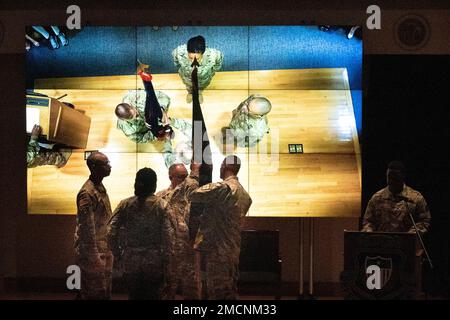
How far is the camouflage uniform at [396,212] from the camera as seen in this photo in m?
6.58

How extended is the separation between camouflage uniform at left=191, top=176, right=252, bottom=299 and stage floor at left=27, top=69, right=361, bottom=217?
28.5 inches

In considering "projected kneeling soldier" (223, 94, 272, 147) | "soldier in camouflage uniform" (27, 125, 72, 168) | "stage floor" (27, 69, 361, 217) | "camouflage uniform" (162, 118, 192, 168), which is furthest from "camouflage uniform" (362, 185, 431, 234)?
"soldier in camouflage uniform" (27, 125, 72, 168)

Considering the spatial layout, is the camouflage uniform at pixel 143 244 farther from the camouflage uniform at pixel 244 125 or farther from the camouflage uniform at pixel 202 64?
the camouflage uniform at pixel 202 64

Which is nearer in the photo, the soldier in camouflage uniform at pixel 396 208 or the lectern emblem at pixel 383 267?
the lectern emblem at pixel 383 267

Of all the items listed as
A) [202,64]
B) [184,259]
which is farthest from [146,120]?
[184,259]

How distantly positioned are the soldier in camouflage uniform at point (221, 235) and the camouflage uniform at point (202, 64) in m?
1.15

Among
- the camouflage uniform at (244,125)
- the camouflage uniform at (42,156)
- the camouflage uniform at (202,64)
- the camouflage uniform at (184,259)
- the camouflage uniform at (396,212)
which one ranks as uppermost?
the camouflage uniform at (202,64)

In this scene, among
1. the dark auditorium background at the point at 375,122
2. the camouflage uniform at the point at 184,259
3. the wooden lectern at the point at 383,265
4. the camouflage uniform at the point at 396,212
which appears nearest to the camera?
the wooden lectern at the point at 383,265

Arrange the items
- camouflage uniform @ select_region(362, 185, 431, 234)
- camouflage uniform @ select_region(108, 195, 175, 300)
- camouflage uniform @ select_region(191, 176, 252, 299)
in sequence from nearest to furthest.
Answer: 1. camouflage uniform @ select_region(108, 195, 175, 300)
2. camouflage uniform @ select_region(191, 176, 252, 299)
3. camouflage uniform @ select_region(362, 185, 431, 234)

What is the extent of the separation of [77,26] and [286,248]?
298 cm

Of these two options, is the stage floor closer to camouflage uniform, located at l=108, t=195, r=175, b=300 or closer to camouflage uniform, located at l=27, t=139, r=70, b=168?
camouflage uniform, located at l=27, t=139, r=70, b=168

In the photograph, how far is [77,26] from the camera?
23.8 feet

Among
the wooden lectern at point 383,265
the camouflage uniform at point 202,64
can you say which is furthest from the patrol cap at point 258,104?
the wooden lectern at point 383,265

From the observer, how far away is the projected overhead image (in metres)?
7.14
